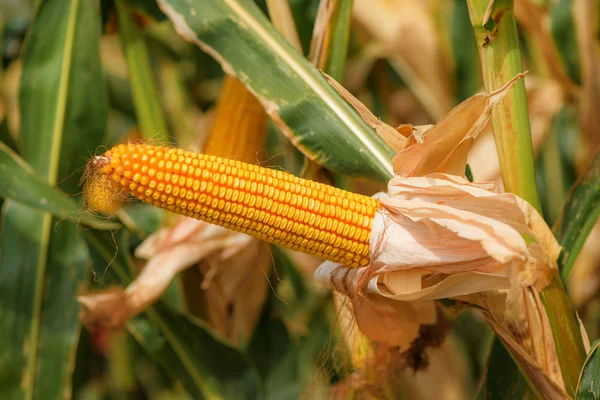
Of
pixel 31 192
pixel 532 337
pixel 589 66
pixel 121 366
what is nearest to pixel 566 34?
pixel 589 66

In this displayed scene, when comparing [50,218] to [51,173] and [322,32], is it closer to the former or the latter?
[51,173]

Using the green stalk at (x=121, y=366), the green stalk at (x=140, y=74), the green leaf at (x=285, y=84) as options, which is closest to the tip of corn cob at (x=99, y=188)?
the green leaf at (x=285, y=84)

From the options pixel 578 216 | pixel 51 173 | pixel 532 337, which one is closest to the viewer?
pixel 532 337

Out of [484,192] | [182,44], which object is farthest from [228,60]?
[182,44]

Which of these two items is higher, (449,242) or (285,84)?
(285,84)

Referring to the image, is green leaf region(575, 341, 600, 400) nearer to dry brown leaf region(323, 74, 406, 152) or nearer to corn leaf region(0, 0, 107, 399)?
dry brown leaf region(323, 74, 406, 152)

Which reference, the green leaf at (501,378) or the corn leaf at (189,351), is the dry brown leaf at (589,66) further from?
the corn leaf at (189,351)
